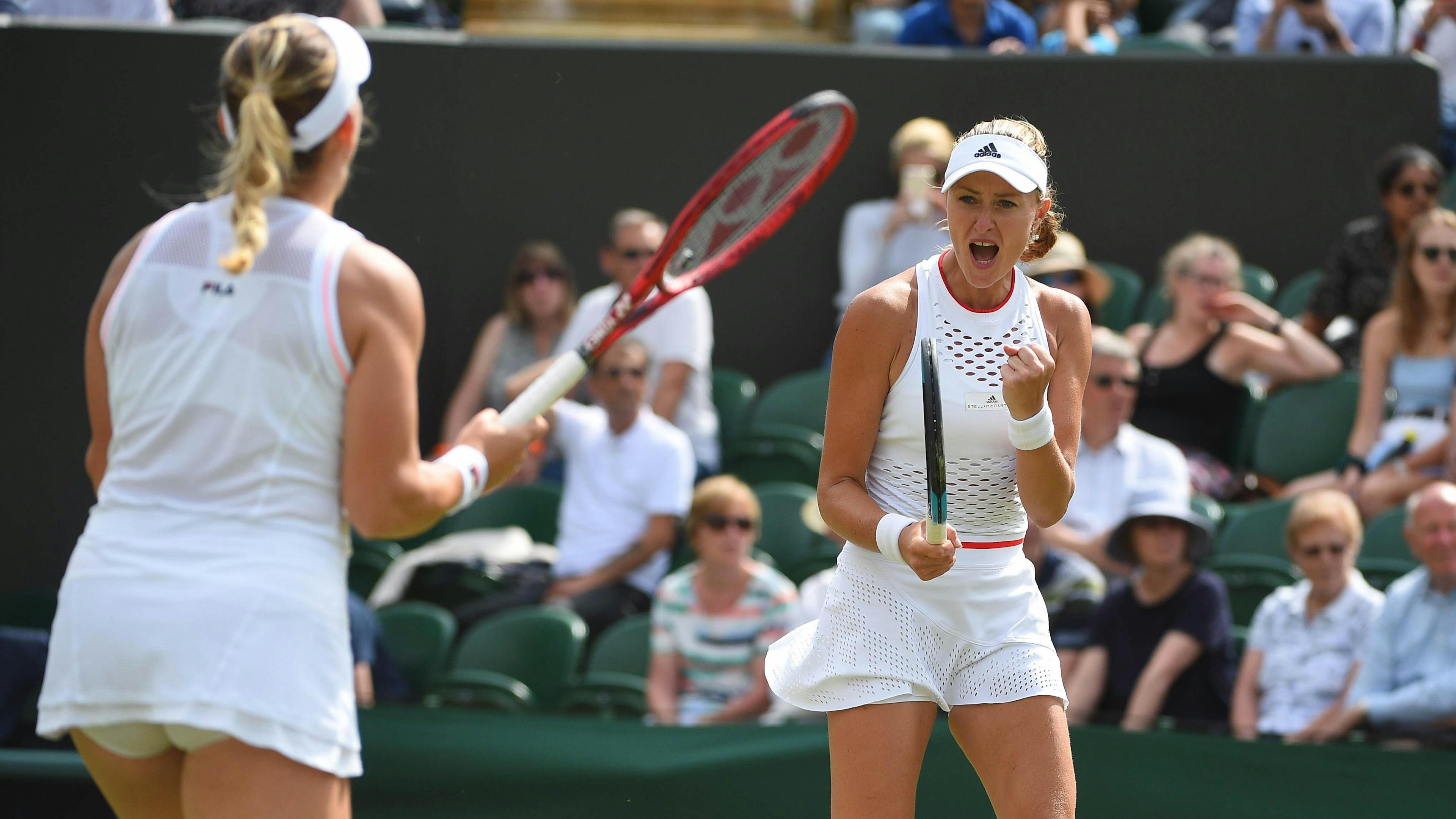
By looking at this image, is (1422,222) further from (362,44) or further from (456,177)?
(362,44)

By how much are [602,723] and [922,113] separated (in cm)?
460

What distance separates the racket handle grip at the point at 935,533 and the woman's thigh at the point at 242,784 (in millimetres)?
997

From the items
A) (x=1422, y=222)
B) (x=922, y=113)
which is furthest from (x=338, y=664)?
(x=922, y=113)

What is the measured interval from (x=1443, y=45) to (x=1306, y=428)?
2.71m

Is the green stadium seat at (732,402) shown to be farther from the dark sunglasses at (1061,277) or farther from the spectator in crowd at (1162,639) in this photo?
the spectator in crowd at (1162,639)

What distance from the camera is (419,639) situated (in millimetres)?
6000

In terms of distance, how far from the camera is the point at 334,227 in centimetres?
250

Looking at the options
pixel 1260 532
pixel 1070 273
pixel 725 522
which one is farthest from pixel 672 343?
pixel 1260 532

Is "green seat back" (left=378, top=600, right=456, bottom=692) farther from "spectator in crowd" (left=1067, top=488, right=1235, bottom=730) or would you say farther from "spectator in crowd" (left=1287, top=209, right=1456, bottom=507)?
"spectator in crowd" (left=1287, top=209, right=1456, bottom=507)

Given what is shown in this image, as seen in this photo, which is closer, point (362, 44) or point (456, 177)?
point (362, 44)

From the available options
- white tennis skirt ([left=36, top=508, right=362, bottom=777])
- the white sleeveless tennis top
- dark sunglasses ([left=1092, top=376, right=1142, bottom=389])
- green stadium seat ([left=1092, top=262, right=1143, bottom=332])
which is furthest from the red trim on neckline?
green stadium seat ([left=1092, top=262, right=1143, bottom=332])

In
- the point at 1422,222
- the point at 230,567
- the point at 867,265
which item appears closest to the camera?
the point at 230,567

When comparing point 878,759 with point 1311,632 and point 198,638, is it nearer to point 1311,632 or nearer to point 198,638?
point 198,638

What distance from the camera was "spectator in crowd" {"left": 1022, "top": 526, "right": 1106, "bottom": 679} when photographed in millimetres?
5520
